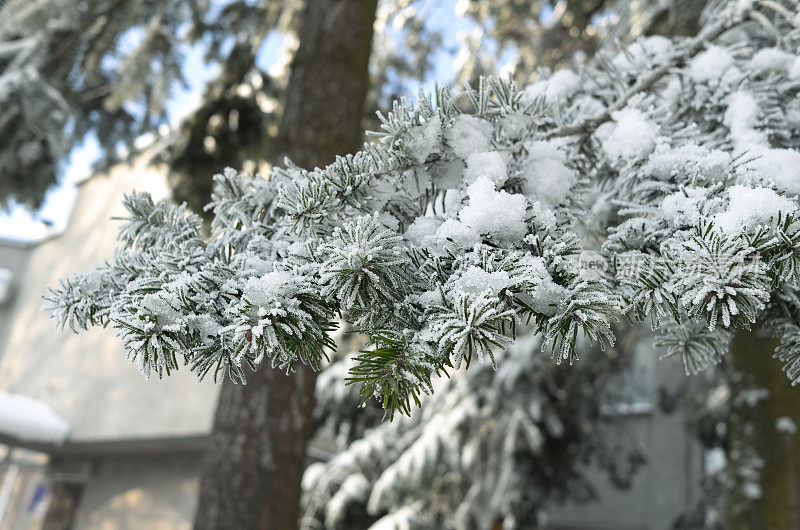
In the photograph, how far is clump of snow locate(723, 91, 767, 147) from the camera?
1.21 m

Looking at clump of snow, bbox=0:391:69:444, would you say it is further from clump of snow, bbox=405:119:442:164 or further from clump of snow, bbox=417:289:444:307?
clump of snow, bbox=417:289:444:307

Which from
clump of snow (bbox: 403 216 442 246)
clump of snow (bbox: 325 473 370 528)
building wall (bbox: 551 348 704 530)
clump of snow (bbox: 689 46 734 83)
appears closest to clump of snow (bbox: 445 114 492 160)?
clump of snow (bbox: 403 216 442 246)

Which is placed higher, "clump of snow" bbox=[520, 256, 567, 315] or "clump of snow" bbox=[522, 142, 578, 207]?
"clump of snow" bbox=[522, 142, 578, 207]

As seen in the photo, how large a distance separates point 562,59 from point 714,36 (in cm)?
418

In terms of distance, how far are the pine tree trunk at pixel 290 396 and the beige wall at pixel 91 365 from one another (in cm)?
466

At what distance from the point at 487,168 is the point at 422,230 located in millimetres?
156

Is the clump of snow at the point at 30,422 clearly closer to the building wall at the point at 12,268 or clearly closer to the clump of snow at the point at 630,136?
the building wall at the point at 12,268

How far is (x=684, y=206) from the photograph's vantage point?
0.95 meters

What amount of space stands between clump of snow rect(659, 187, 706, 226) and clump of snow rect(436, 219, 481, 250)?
306mm

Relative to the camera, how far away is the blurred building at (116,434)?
326 inches

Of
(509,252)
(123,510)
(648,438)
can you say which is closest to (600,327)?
(509,252)

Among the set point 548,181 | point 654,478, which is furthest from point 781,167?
point 654,478

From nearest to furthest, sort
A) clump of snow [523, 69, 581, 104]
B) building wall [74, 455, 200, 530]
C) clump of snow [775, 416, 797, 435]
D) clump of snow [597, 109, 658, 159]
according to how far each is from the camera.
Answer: clump of snow [597, 109, 658, 159], clump of snow [523, 69, 581, 104], clump of snow [775, 416, 797, 435], building wall [74, 455, 200, 530]

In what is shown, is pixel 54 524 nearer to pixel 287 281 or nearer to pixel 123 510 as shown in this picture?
pixel 123 510
